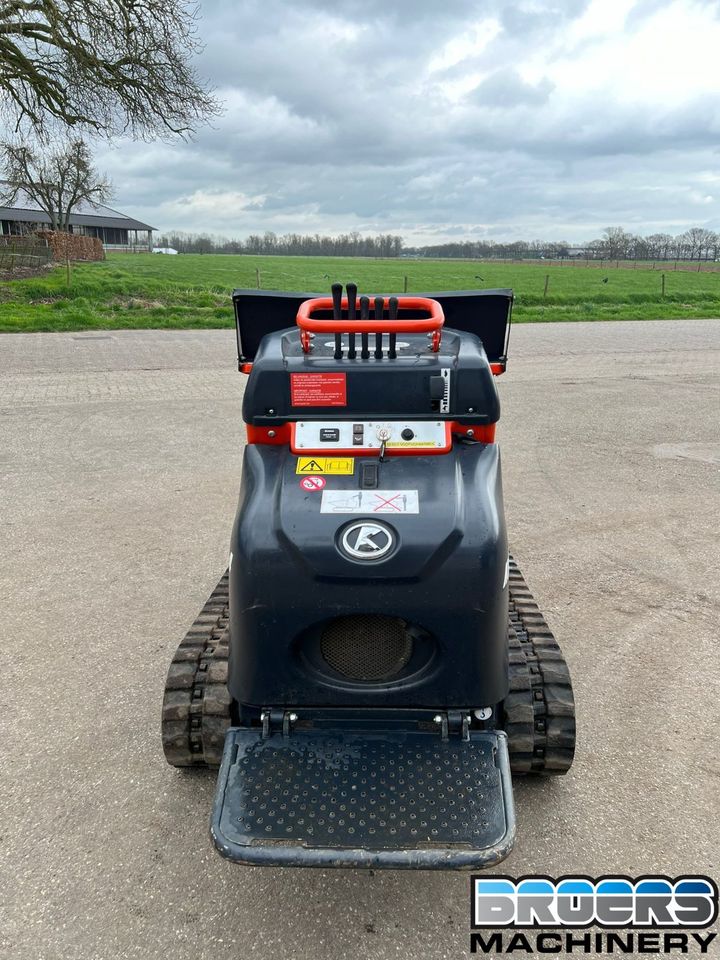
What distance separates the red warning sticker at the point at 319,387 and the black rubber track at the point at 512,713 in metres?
1.11

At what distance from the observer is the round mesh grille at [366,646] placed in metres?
2.58

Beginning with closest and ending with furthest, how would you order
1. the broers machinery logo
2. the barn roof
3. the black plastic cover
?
the broers machinery logo → the black plastic cover → the barn roof

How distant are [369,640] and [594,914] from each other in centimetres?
114

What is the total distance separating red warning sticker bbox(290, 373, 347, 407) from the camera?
2.78 m

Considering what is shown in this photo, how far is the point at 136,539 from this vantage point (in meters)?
5.18

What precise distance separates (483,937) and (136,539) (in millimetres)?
3591

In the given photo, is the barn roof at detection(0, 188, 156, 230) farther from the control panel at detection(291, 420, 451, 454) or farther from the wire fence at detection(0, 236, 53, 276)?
the control panel at detection(291, 420, 451, 454)

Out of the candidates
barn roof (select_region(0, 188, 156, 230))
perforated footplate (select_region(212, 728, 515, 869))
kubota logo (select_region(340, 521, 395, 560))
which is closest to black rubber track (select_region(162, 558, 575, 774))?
perforated footplate (select_region(212, 728, 515, 869))

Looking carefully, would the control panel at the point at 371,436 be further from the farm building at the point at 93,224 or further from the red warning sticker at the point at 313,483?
the farm building at the point at 93,224

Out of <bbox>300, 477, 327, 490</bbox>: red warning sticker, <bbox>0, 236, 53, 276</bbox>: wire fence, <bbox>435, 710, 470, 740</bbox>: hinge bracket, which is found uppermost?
<bbox>0, 236, 53, 276</bbox>: wire fence

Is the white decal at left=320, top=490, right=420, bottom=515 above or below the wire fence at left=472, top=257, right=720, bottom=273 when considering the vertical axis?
below

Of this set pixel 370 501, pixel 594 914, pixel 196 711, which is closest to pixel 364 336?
pixel 370 501

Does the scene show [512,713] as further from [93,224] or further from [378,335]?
[93,224]

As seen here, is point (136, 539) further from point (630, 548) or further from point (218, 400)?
point (218, 400)
